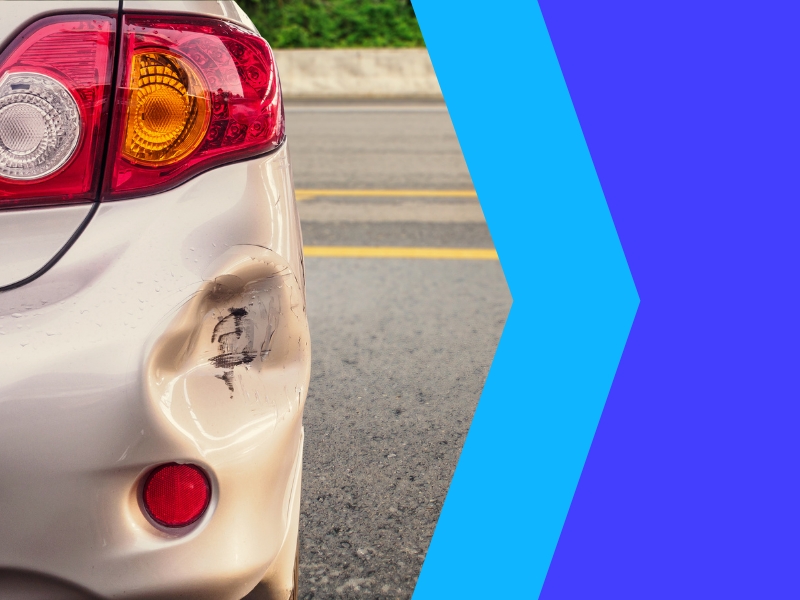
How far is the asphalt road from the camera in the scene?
2.05m

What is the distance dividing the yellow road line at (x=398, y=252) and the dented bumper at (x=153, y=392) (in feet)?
11.8

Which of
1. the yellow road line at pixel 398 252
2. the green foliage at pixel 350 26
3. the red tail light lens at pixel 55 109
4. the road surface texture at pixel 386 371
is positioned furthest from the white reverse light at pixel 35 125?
the green foliage at pixel 350 26

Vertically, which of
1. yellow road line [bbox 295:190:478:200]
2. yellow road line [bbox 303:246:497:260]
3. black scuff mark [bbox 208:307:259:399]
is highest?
black scuff mark [bbox 208:307:259:399]

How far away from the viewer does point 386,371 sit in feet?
10.3

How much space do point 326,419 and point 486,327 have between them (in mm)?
1113

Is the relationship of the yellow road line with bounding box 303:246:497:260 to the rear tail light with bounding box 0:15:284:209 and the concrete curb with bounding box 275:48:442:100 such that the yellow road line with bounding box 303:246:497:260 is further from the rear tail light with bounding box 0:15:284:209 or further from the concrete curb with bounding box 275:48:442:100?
the concrete curb with bounding box 275:48:442:100

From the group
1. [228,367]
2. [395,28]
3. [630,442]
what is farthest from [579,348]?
[395,28]

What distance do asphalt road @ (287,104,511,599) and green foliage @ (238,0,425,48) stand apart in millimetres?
10769

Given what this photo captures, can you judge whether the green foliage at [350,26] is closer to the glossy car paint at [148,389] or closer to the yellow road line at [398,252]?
the yellow road line at [398,252]

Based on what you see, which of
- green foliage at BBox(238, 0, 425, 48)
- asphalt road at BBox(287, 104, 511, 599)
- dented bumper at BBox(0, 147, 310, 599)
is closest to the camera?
dented bumper at BBox(0, 147, 310, 599)

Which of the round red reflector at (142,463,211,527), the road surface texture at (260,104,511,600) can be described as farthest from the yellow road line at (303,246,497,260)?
the round red reflector at (142,463,211,527)

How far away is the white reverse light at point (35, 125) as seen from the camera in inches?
44.0

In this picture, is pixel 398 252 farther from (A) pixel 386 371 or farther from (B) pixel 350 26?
(B) pixel 350 26

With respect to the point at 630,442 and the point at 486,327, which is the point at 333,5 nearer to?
the point at 486,327
